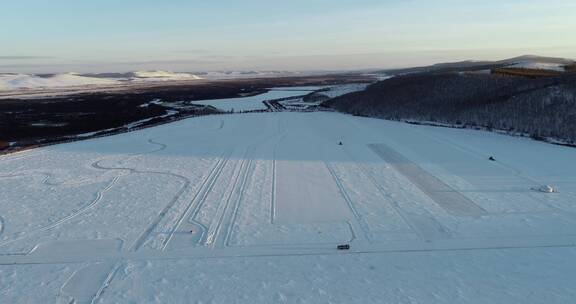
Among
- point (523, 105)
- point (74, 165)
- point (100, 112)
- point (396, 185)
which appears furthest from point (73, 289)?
point (100, 112)

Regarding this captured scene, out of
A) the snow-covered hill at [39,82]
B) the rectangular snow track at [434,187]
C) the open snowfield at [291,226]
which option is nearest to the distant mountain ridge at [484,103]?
the open snowfield at [291,226]

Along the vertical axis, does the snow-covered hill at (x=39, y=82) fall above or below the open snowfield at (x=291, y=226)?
above

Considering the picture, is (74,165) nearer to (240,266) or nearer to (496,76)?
(240,266)

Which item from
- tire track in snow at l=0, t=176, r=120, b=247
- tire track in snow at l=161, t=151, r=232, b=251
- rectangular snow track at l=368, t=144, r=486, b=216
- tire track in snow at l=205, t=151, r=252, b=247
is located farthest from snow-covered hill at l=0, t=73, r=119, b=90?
rectangular snow track at l=368, t=144, r=486, b=216

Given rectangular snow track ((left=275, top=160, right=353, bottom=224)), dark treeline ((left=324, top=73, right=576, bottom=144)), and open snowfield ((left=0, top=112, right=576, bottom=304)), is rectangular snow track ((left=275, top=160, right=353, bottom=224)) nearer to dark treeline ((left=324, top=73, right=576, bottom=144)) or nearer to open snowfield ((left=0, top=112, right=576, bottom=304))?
Answer: open snowfield ((left=0, top=112, right=576, bottom=304))

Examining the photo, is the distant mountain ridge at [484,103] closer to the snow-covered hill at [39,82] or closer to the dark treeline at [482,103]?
the dark treeline at [482,103]

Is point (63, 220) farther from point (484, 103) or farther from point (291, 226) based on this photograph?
point (484, 103)
